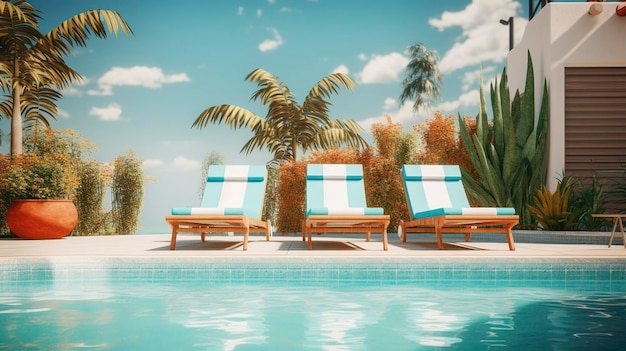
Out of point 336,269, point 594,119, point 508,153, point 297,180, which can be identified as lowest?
point 336,269

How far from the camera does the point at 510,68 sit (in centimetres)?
1059

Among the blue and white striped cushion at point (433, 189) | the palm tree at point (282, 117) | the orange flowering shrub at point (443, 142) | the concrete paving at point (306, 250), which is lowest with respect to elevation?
the concrete paving at point (306, 250)

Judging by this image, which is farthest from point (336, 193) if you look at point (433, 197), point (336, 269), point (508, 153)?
point (508, 153)

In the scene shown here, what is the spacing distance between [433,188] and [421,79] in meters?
17.2

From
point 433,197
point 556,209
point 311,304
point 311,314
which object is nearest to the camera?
point 311,314

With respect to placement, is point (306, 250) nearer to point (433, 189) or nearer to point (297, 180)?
point (433, 189)

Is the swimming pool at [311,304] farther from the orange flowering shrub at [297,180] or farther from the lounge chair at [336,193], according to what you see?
the orange flowering shrub at [297,180]

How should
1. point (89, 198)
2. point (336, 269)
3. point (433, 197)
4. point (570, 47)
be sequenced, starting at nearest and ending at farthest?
point (336, 269)
point (433, 197)
point (570, 47)
point (89, 198)

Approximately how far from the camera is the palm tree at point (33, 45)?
895 centimetres

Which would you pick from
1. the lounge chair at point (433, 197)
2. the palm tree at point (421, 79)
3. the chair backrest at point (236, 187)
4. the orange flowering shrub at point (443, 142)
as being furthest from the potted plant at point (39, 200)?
the palm tree at point (421, 79)

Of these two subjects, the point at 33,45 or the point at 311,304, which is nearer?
the point at 311,304

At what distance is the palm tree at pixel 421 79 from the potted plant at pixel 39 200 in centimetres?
1751

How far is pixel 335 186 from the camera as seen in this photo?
22.4 ft

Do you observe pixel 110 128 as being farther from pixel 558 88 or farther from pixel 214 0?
pixel 558 88
